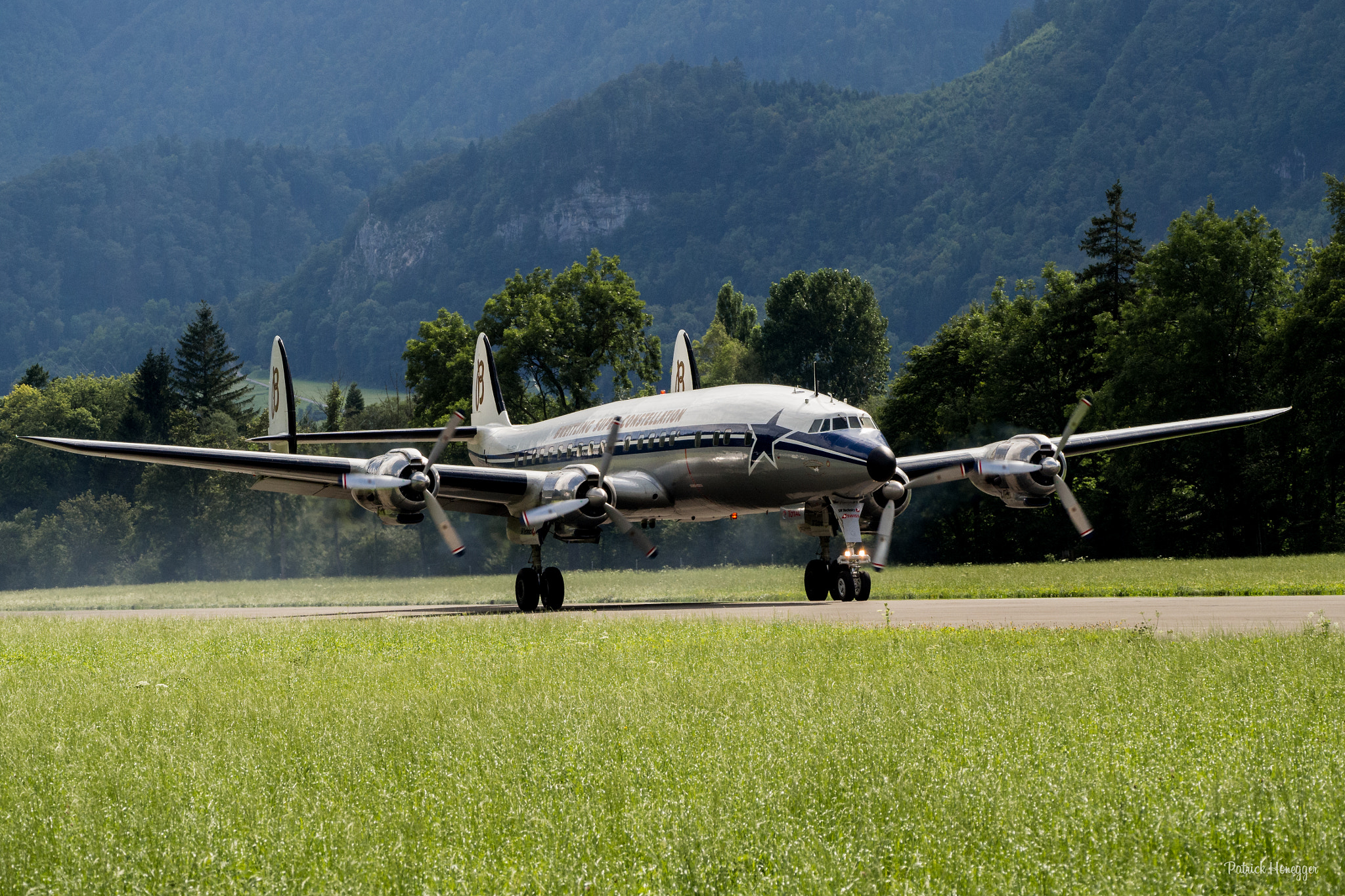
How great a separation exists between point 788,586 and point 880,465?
11868 mm

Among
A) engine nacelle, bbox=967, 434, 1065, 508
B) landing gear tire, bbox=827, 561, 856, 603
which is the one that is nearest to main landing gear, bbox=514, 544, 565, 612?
landing gear tire, bbox=827, 561, 856, 603

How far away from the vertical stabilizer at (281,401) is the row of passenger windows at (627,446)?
6996 millimetres

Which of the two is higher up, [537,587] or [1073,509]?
[1073,509]

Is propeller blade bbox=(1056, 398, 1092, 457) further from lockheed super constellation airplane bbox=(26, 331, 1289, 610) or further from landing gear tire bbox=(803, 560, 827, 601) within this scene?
landing gear tire bbox=(803, 560, 827, 601)

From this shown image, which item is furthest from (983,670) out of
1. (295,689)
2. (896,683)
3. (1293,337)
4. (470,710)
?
(1293,337)

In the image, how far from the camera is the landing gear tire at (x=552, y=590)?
26.1 m

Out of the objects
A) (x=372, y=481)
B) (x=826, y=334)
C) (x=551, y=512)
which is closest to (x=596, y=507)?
(x=551, y=512)

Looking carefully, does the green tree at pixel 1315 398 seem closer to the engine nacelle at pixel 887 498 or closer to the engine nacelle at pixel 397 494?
the engine nacelle at pixel 887 498

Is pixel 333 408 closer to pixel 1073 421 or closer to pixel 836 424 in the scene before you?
pixel 836 424

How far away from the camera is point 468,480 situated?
25.2m

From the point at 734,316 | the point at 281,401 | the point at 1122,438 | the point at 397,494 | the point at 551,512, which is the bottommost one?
the point at 551,512

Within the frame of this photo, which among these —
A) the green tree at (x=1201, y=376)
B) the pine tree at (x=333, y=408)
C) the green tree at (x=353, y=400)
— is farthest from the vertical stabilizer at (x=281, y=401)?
the green tree at (x=353, y=400)

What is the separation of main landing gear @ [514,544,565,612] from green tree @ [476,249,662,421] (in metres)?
40.5

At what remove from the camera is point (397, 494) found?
76.3 ft
